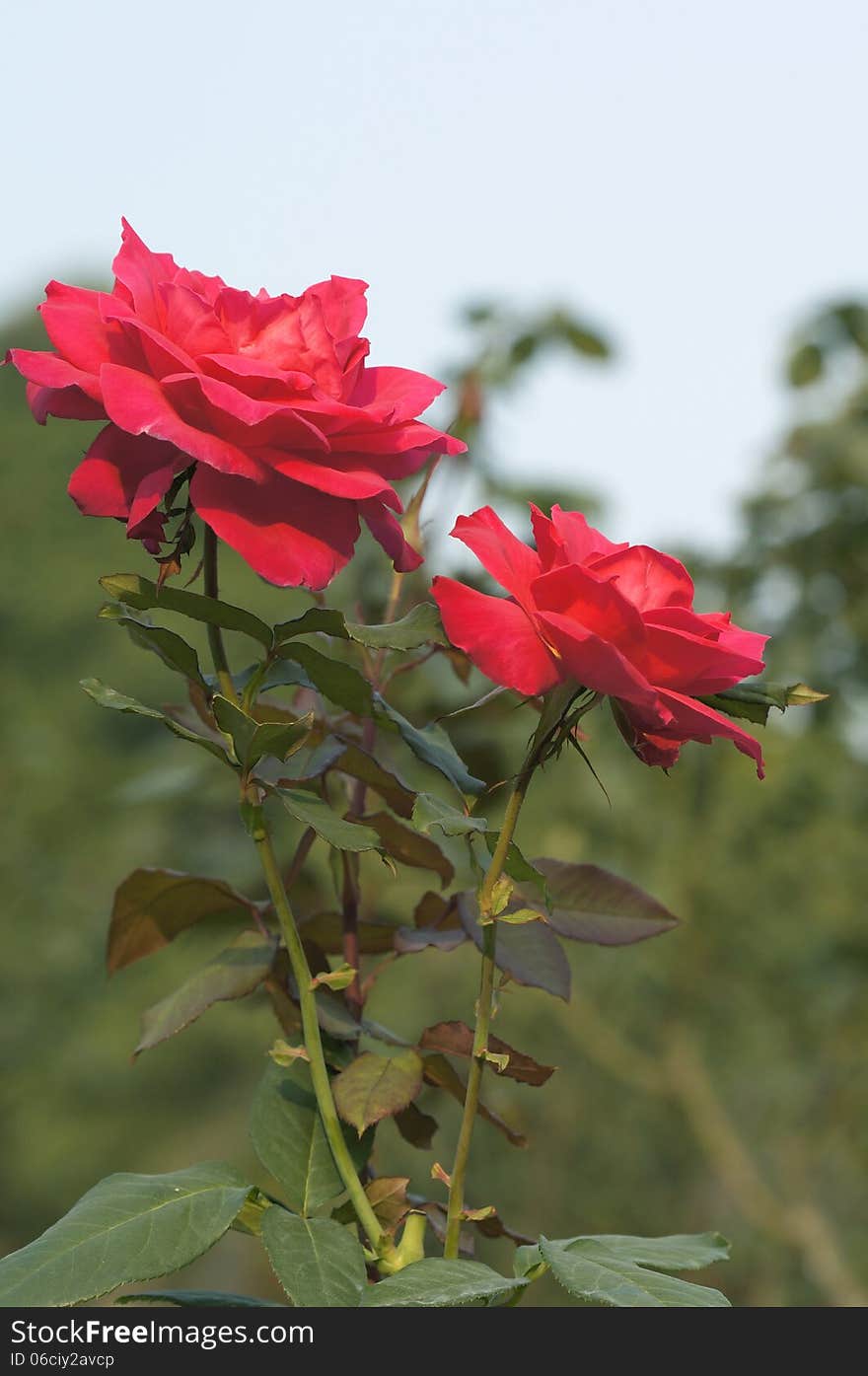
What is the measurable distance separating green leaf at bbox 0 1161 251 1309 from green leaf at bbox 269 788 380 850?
16cm

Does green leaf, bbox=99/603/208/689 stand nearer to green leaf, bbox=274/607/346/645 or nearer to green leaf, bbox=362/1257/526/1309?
green leaf, bbox=274/607/346/645

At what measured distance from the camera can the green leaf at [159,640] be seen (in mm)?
536

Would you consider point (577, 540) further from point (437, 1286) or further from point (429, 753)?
point (437, 1286)

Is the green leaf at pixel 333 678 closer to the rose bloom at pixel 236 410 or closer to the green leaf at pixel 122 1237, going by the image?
the rose bloom at pixel 236 410

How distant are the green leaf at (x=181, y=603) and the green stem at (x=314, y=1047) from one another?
0.26 ft

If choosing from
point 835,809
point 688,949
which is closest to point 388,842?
point 835,809

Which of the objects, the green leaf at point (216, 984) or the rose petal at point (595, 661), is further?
the green leaf at point (216, 984)

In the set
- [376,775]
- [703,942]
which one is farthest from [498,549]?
[703,942]

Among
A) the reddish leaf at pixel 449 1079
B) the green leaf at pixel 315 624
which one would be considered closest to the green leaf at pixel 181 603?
the green leaf at pixel 315 624

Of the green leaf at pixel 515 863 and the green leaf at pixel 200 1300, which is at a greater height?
the green leaf at pixel 515 863

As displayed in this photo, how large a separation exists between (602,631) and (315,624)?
0.12 meters

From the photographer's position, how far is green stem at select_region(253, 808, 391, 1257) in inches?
21.8
